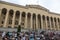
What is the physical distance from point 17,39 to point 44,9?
31.4 metres

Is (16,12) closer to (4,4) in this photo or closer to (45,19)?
(4,4)

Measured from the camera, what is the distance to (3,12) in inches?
1597

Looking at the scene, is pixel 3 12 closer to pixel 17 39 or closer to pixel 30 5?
pixel 30 5

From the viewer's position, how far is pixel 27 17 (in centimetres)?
4356

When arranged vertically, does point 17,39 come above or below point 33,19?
below

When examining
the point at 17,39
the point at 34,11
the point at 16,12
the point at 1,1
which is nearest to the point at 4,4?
the point at 1,1

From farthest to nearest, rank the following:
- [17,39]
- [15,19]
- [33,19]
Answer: [33,19]
[15,19]
[17,39]

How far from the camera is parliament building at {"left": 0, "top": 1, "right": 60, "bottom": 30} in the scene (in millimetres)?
39438

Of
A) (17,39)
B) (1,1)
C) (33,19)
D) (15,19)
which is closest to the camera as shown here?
(17,39)

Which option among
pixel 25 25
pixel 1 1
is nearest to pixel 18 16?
pixel 25 25

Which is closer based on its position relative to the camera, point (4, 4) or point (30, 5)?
point (4, 4)

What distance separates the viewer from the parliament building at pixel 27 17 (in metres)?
39.4

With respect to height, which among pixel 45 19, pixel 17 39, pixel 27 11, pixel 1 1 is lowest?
pixel 17 39

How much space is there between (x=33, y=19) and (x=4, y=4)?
1207 cm
